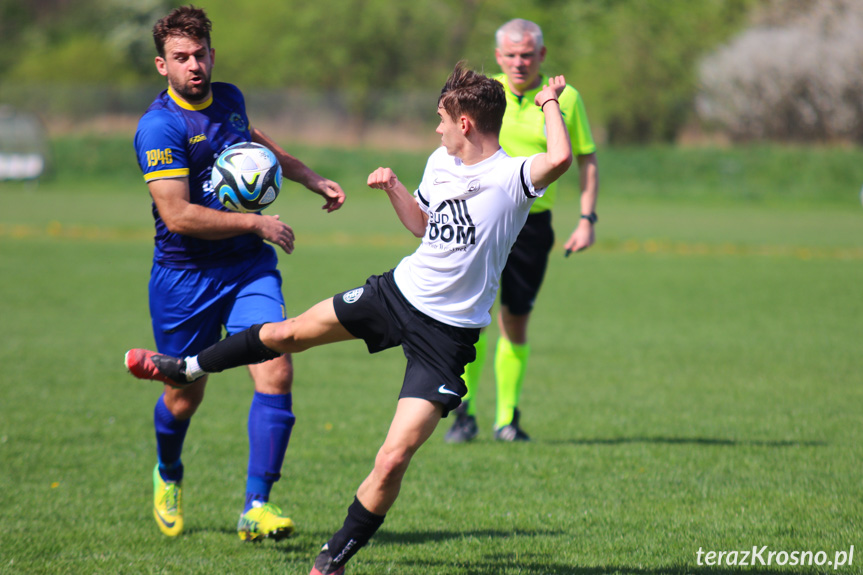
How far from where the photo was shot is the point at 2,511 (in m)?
4.87

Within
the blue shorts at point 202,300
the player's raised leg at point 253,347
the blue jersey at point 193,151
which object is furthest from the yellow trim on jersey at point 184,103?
the player's raised leg at point 253,347

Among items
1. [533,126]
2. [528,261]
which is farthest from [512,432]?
[533,126]

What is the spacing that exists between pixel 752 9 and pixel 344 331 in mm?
54559

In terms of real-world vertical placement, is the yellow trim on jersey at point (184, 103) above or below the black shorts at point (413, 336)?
above

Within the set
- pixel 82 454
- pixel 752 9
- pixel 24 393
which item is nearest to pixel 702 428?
pixel 82 454

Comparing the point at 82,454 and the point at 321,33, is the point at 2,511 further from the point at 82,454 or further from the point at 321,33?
the point at 321,33

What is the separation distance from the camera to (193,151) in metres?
4.51

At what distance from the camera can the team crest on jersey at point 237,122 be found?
15.4 feet

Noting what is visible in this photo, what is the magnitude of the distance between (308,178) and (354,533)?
203 cm

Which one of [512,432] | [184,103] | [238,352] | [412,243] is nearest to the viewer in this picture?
[238,352]

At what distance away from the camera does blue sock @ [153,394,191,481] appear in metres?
4.80

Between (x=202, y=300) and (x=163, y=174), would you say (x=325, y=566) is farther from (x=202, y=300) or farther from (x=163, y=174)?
(x=163, y=174)

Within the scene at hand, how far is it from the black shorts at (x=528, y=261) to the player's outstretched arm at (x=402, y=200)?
2.45m

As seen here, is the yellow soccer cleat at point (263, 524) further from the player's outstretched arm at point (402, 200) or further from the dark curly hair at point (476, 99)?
the dark curly hair at point (476, 99)
